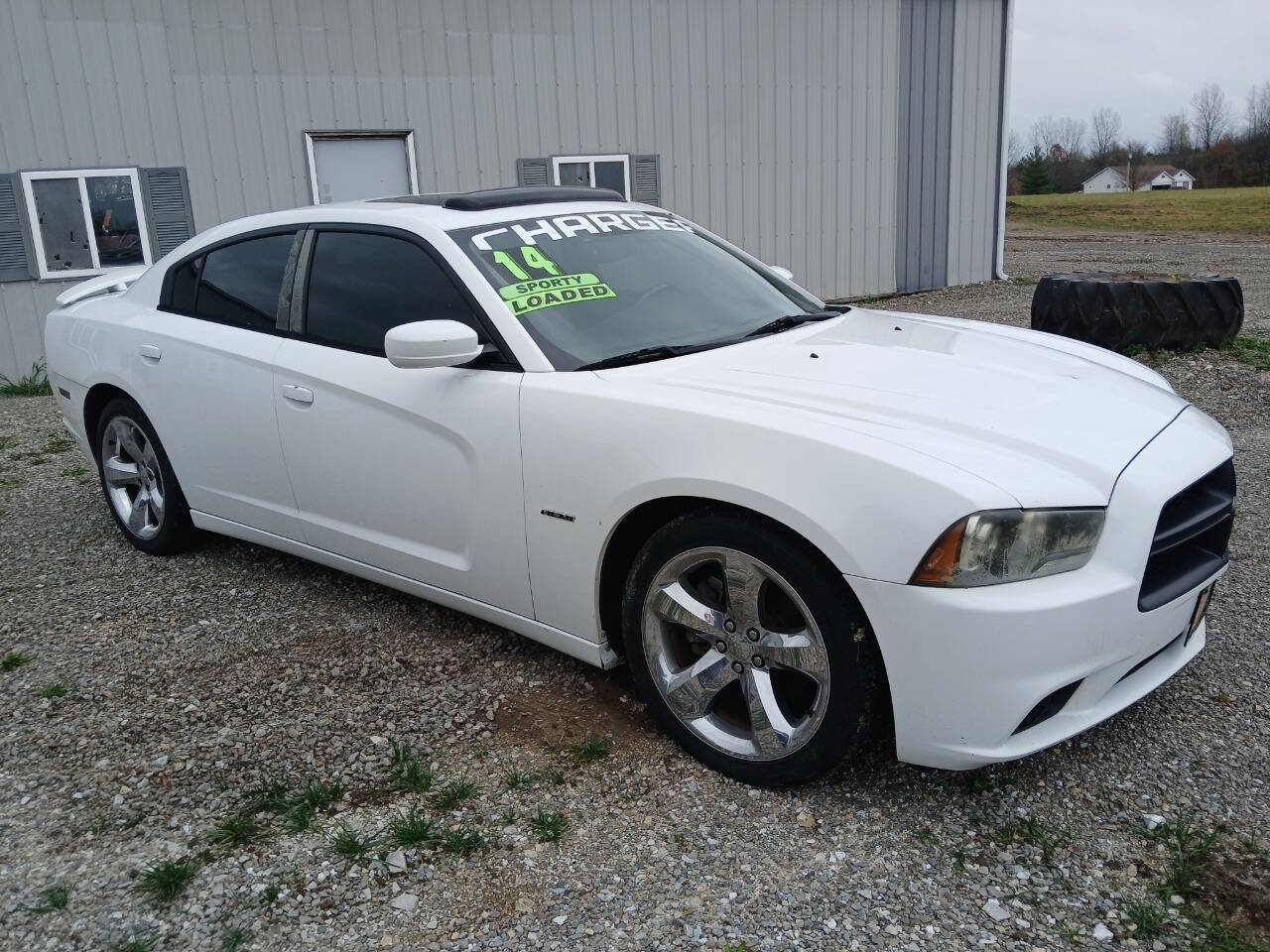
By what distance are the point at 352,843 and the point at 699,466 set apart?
131 cm

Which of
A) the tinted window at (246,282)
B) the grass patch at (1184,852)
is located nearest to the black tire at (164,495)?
the tinted window at (246,282)

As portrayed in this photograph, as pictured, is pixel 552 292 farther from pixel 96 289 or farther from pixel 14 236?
pixel 14 236

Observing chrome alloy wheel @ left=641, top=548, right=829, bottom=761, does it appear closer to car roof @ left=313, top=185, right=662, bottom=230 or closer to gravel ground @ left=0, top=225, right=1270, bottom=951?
gravel ground @ left=0, top=225, right=1270, bottom=951

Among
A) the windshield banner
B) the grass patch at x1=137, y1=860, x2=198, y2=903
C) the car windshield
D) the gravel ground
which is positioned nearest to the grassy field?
the car windshield

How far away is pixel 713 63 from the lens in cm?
1183

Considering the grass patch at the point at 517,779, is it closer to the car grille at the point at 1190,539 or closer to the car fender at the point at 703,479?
the car fender at the point at 703,479

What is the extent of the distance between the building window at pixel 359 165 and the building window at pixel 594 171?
163 cm

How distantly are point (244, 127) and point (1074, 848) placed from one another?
9.47 m

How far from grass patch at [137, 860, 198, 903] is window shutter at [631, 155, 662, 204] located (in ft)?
32.4

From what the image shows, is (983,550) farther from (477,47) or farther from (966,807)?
(477,47)

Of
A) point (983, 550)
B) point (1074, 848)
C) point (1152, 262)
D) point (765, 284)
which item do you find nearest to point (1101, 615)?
point (983, 550)

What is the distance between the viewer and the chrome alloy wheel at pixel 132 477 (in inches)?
186

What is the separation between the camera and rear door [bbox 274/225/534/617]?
3236 millimetres

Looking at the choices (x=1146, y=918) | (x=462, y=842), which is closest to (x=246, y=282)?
(x=462, y=842)
